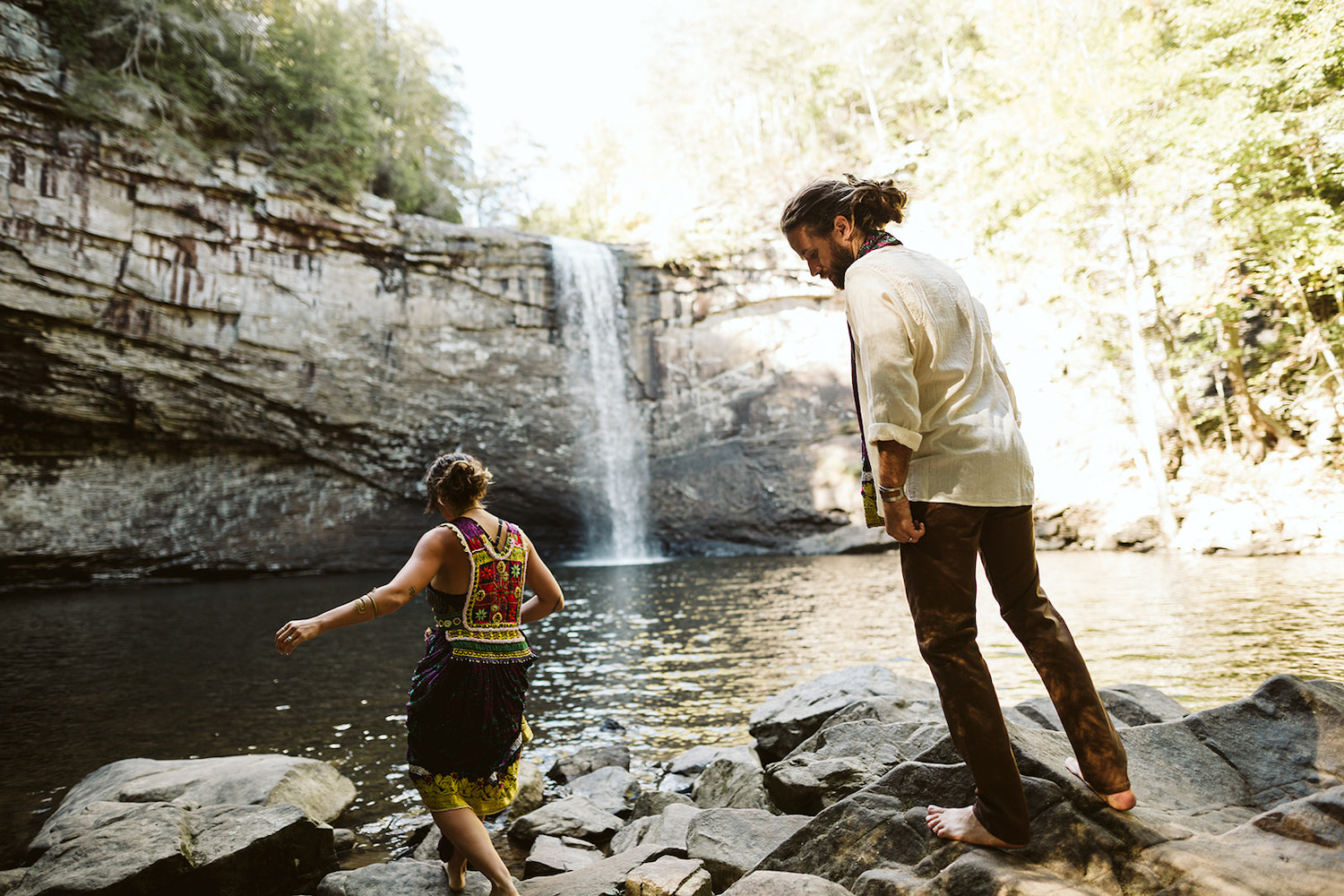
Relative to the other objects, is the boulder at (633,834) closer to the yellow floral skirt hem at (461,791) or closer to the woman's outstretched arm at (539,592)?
the yellow floral skirt hem at (461,791)

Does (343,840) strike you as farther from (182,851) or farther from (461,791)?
(461,791)

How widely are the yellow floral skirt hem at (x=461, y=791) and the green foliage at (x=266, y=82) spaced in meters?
19.3

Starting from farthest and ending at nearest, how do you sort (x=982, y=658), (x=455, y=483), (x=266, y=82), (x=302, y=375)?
(x=302, y=375)
(x=266, y=82)
(x=455, y=483)
(x=982, y=658)

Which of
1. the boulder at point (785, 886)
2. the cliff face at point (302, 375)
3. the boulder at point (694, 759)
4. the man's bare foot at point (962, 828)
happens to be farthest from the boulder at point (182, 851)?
the cliff face at point (302, 375)

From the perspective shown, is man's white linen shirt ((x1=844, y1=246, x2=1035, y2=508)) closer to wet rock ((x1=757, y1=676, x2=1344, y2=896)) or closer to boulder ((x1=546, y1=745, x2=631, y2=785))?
wet rock ((x1=757, y1=676, x2=1344, y2=896))

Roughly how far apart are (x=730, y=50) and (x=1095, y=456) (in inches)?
796

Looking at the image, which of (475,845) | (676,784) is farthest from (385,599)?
(676,784)

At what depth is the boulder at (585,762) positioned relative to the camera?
464cm

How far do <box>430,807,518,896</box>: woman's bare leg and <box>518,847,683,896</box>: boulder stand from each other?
0.50 ft

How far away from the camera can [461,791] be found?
2775 millimetres

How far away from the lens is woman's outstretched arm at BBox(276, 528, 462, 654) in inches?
92.9

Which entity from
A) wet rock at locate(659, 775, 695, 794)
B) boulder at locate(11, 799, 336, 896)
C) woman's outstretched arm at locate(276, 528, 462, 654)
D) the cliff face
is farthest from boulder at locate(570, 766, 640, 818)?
the cliff face

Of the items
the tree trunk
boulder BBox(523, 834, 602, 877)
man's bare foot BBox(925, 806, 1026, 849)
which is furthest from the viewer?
the tree trunk

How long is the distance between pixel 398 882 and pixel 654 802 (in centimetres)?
134
